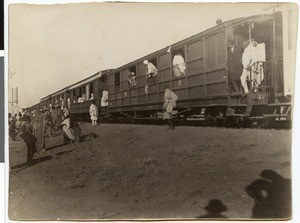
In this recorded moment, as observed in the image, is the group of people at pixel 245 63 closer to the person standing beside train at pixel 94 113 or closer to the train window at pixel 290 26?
the train window at pixel 290 26

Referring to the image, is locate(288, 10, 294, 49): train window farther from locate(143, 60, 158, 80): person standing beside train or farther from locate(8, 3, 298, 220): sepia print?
locate(143, 60, 158, 80): person standing beside train

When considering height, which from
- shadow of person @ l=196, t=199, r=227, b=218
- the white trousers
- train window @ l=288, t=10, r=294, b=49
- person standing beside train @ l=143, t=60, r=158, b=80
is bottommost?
shadow of person @ l=196, t=199, r=227, b=218

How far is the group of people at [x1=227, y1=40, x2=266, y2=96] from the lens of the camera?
18.9 feet

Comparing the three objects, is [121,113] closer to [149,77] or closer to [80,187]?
[149,77]

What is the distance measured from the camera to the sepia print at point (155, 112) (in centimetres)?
572

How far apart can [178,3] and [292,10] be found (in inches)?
58.4

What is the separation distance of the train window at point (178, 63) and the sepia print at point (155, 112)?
1 cm

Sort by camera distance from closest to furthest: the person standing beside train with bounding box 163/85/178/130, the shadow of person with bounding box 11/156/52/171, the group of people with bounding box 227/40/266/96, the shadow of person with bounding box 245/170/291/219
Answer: the shadow of person with bounding box 245/170/291/219
the group of people with bounding box 227/40/266/96
the person standing beside train with bounding box 163/85/178/130
the shadow of person with bounding box 11/156/52/171

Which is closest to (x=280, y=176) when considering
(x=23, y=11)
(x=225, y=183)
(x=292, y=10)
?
(x=225, y=183)

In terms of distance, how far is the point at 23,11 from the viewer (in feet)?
19.6

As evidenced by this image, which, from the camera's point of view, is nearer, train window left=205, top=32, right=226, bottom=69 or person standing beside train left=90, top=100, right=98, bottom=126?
train window left=205, top=32, right=226, bottom=69

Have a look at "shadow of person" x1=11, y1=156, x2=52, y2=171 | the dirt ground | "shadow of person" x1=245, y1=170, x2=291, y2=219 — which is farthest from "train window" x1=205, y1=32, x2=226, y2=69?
"shadow of person" x1=11, y1=156, x2=52, y2=171

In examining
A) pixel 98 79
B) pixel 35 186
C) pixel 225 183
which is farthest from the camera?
pixel 98 79

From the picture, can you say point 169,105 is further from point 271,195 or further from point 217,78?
point 271,195
